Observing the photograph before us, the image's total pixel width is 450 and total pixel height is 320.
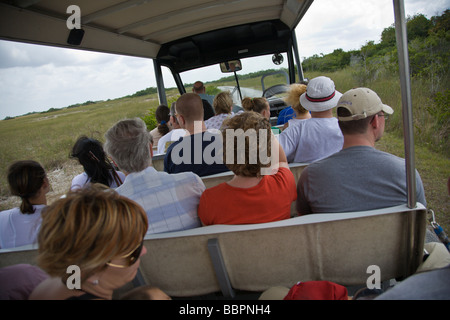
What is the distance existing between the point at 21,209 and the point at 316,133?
2.35m

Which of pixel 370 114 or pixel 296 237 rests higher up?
pixel 370 114

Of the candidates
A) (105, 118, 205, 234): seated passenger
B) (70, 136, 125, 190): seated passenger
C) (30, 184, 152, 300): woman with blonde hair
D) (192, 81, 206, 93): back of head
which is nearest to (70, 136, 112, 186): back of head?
(70, 136, 125, 190): seated passenger

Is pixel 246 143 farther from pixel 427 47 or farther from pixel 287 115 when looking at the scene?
pixel 427 47

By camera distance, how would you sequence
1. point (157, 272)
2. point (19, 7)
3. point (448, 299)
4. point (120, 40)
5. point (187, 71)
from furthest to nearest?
point (187, 71) → point (120, 40) → point (19, 7) → point (157, 272) → point (448, 299)

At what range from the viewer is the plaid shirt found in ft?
5.27

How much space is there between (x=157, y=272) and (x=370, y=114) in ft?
4.79

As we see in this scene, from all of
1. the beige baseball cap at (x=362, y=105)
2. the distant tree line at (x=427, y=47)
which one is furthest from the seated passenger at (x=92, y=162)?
the distant tree line at (x=427, y=47)

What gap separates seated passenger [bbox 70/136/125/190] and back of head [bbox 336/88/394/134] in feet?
6.26

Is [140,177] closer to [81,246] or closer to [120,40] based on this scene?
[81,246]

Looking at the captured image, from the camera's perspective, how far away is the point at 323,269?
4.12 feet

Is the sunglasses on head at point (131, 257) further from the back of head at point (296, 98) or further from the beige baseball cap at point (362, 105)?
the back of head at point (296, 98)

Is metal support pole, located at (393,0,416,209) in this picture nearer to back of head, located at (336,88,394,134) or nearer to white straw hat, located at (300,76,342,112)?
back of head, located at (336,88,394,134)

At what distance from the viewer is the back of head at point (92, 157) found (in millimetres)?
2344
